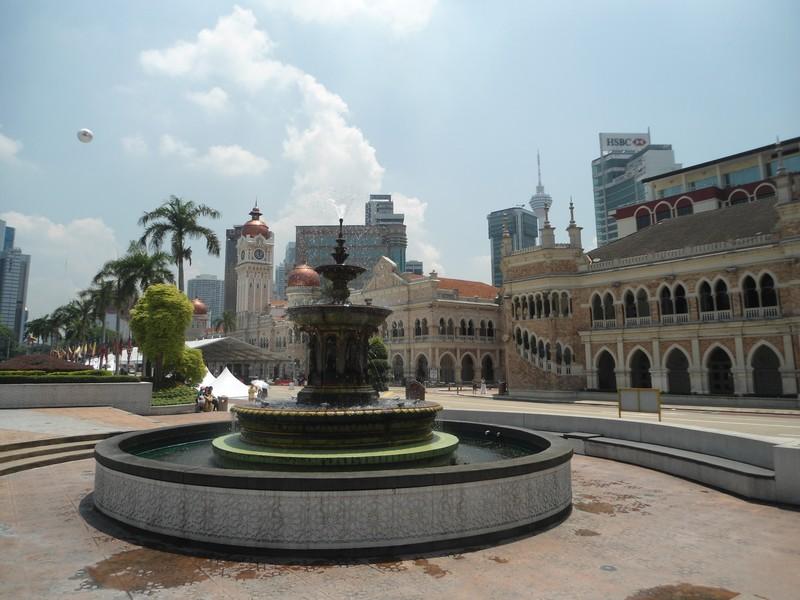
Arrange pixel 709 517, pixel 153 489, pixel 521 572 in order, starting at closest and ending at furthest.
→ pixel 521 572
pixel 153 489
pixel 709 517

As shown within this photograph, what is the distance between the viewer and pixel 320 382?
11.3m

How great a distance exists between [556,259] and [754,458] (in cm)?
2859

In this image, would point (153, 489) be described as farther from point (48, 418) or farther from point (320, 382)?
point (48, 418)

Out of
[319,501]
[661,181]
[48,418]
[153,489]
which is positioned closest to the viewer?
[319,501]

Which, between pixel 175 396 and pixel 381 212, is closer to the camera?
pixel 175 396

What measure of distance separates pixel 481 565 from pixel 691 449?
8.58m

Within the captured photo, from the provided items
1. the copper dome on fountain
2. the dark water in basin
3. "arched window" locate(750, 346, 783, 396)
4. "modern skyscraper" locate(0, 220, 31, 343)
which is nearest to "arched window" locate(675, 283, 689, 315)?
"arched window" locate(750, 346, 783, 396)

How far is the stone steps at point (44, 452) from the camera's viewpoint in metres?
12.2

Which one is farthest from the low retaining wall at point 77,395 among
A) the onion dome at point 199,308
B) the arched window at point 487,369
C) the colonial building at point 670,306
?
the onion dome at point 199,308

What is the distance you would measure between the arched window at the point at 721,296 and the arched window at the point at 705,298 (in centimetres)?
36

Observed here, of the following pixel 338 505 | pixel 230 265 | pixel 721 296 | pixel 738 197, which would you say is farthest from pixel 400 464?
pixel 230 265

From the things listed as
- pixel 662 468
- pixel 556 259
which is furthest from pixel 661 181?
pixel 662 468

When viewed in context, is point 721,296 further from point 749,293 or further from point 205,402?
point 205,402

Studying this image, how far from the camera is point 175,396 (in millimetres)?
26562
